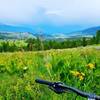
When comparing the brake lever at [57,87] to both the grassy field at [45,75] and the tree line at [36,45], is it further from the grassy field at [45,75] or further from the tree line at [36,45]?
the tree line at [36,45]

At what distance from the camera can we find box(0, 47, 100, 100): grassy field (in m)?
5.86

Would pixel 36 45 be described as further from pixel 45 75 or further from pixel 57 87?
pixel 57 87

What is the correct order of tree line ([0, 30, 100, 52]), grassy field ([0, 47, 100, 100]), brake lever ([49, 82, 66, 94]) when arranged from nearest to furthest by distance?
brake lever ([49, 82, 66, 94]) → grassy field ([0, 47, 100, 100]) → tree line ([0, 30, 100, 52])

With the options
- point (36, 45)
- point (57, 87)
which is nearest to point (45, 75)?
point (36, 45)

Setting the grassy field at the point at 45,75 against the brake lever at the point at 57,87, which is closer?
the brake lever at the point at 57,87

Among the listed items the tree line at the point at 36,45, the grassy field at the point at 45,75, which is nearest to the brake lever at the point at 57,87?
the grassy field at the point at 45,75

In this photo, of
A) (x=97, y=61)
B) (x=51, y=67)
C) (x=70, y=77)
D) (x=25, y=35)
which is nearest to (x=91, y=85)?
(x=70, y=77)

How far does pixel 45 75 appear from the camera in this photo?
659 centimetres

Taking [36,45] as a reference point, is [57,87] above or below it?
below

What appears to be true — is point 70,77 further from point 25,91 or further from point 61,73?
point 25,91

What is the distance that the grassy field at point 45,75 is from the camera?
5859 mm

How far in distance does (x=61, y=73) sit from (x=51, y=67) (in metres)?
Answer: 0.27

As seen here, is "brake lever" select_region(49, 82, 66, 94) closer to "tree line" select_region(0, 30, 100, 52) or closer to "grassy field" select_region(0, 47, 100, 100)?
"grassy field" select_region(0, 47, 100, 100)

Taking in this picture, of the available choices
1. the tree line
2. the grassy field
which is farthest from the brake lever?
the tree line
